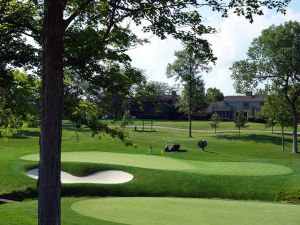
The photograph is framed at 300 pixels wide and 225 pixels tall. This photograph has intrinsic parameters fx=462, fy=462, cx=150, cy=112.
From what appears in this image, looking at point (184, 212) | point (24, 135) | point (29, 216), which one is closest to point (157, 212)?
point (184, 212)

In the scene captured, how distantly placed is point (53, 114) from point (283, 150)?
51.0m

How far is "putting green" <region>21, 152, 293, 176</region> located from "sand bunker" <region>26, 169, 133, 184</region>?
9.45 ft

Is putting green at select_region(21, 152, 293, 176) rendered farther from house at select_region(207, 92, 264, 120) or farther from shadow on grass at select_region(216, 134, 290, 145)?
house at select_region(207, 92, 264, 120)

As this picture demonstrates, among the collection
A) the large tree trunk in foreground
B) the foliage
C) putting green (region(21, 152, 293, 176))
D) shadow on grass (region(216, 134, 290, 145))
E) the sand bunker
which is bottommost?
the sand bunker

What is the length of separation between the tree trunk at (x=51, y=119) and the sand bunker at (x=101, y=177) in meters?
19.3

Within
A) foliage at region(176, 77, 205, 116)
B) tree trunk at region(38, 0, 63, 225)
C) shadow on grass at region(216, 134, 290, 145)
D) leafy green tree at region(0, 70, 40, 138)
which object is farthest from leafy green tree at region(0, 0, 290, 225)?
foliage at region(176, 77, 205, 116)

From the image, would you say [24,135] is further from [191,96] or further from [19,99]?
[19,99]

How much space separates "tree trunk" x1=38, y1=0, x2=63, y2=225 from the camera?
9.83 meters

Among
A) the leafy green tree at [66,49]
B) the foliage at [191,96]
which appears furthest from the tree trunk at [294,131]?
the leafy green tree at [66,49]

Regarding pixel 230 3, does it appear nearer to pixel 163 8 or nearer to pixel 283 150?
pixel 163 8

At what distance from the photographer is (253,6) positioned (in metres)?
9.84

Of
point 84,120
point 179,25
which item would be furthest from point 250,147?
point 179,25

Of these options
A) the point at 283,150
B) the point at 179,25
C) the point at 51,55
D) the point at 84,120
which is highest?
the point at 179,25

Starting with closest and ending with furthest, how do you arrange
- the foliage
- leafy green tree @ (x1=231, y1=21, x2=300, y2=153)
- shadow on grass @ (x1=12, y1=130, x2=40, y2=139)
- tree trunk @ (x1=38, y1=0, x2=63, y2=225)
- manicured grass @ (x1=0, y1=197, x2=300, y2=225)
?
tree trunk @ (x1=38, y1=0, x2=63, y2=225)
manicured grass @ (x1=0, y1=197, x2=300, y2=225)
leafy green tree @ (x1=231, y1=21, x2=300, y2=153)
shadow on grass @ (x1=12, y1=130, x2=40, y2=139)
the foliage
